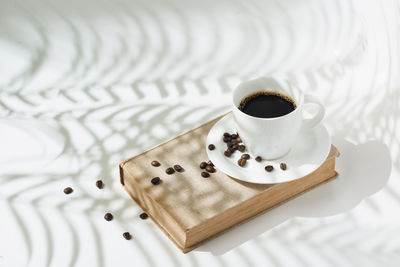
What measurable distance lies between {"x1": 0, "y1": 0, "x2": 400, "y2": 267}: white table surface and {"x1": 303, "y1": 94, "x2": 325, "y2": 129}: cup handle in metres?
0.17

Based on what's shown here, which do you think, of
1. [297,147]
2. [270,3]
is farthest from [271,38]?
[297,147]

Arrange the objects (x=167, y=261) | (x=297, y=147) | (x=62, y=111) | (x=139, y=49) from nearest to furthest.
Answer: (x=167, y=261)
(x=297, y=147)
(x=62, y=111)
(x=139, y=49)

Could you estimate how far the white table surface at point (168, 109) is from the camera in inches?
74.9

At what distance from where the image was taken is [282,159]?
1990mm

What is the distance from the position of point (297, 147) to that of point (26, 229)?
68 centimetres

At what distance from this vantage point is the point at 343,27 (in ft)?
8.04

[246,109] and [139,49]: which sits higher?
[246,109]

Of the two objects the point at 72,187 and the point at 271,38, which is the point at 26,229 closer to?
the point at 72,187

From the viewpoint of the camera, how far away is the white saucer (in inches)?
76.4

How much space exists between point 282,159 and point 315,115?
0.13 meters

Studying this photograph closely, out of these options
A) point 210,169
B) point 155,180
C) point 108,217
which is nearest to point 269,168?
point 210,169

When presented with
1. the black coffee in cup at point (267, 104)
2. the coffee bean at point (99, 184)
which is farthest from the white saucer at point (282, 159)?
the coffee bean at point (99, 184)

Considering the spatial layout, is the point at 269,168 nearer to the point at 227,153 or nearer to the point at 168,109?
the point at 227,153

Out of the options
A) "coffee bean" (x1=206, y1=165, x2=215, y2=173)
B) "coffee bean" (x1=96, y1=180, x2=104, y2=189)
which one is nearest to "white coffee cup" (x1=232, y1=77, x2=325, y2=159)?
"coffee bean" (x1=206, y1=165, x2=215, y2=173)
